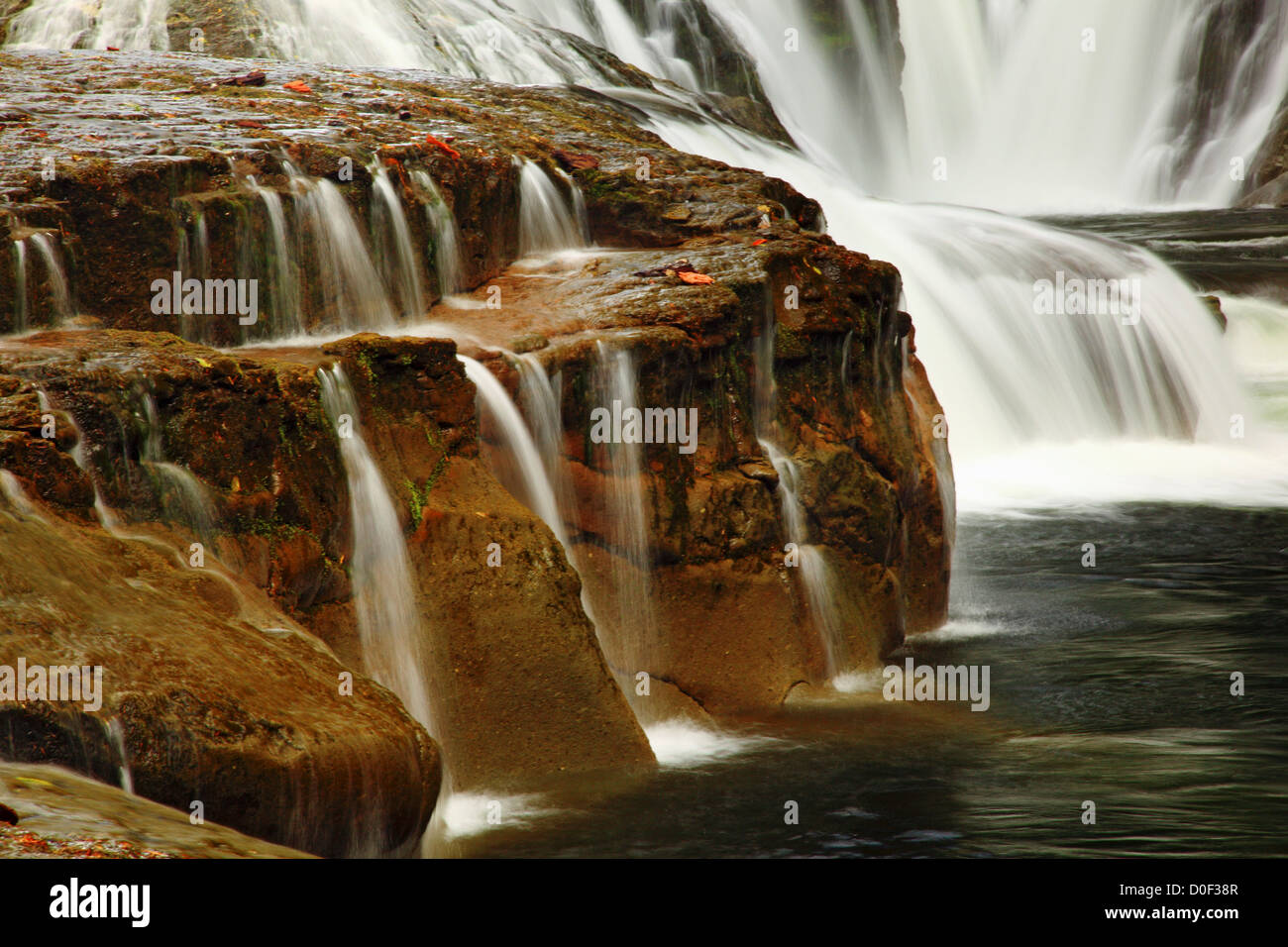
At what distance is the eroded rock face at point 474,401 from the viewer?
678 cm

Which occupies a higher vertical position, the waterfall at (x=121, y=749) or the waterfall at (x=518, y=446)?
the waterfall at (x=518, y=446)

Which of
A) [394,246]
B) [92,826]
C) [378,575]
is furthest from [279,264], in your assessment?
[92,826]

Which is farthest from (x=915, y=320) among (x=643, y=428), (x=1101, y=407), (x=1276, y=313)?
(x=643, y=428)

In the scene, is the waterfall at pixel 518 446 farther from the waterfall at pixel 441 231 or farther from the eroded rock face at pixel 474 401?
the waterfall at pixel 441 231

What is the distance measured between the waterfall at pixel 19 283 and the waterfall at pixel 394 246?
2307 mm

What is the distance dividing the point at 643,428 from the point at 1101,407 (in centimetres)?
1100

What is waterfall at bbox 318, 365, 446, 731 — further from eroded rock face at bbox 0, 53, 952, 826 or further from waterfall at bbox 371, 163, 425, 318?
waterfall at bbox 371, 163, 425, 318

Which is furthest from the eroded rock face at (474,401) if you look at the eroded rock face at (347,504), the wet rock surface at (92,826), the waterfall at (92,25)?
the waterfall at (92,25)

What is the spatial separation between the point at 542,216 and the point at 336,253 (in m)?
1.75

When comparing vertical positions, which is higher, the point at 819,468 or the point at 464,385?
the point at 464,385

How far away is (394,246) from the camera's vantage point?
32.2 ft

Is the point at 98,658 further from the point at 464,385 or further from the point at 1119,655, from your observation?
the point at 1119,655

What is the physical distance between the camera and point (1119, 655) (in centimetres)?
1009

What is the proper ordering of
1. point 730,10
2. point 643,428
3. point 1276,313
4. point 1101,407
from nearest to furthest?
point 643,428 → point 1101,407 → point 1276,313 → point 730,10
